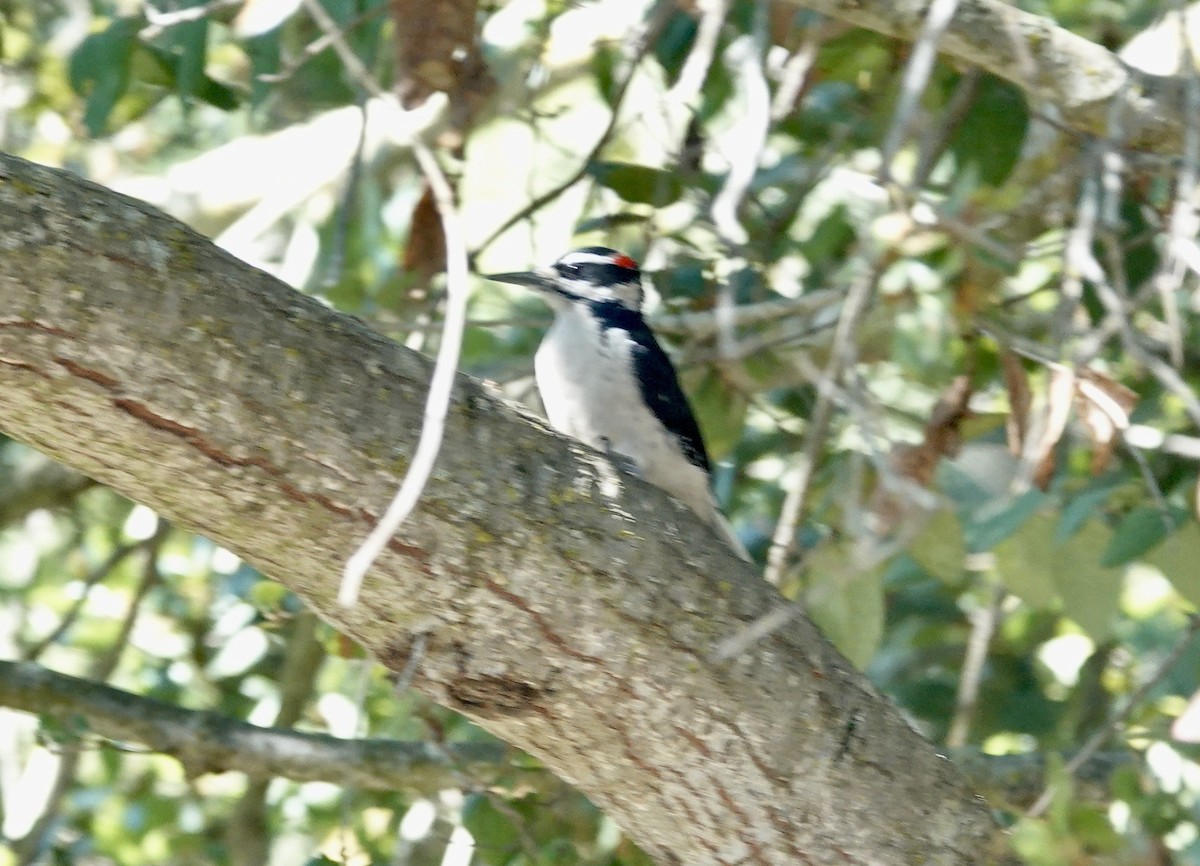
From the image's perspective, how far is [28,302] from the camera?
6.52 ft

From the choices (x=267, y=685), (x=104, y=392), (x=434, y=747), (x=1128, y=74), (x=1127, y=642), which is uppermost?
(x=1128, y=74)

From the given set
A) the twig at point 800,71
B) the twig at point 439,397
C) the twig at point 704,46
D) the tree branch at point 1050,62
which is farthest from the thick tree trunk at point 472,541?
the twig at point 800,71

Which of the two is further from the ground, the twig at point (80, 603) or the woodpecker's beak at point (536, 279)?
the woodpecker's beak at point (536, 279)

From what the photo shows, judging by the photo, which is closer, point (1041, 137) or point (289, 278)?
point (1041, 137)

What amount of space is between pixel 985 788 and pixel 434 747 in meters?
1.44

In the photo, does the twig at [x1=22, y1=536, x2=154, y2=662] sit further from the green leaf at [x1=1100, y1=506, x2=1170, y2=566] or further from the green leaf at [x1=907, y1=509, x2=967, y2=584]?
the green leaf at [x1=1100, y1=506, x2=1170, y2=566]

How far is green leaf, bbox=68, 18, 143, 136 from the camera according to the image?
3.62 meters

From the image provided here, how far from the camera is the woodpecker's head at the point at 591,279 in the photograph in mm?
4230

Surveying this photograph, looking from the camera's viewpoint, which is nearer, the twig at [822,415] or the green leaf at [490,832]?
the twig at [822,415]

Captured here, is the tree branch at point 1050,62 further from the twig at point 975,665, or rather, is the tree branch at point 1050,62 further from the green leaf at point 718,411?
the twig at point 975,665

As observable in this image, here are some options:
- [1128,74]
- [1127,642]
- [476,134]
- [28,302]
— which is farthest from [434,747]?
[1127,642]

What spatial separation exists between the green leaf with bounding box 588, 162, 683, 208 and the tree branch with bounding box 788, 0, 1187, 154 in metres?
1.00

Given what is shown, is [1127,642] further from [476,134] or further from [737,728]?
[737,728]

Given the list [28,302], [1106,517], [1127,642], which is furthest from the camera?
[1127,642]
